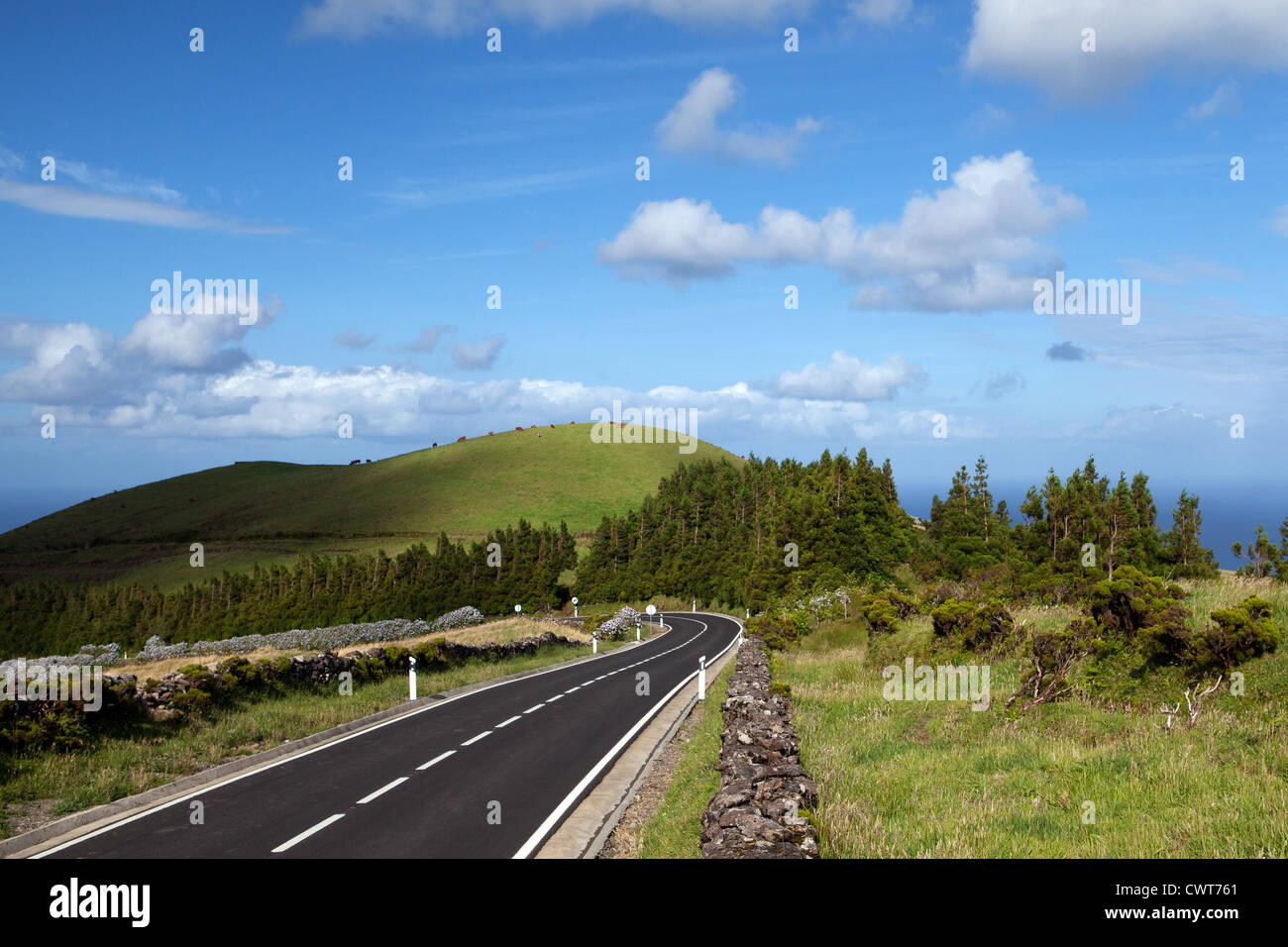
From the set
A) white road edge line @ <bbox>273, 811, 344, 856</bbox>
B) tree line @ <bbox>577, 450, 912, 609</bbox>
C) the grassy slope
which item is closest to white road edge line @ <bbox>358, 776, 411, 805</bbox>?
white road edge line @ <bbox>273, 811, 344, 856</bbox>

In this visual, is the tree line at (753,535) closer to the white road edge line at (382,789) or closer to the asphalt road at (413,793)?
the asphalt road at (413,793)

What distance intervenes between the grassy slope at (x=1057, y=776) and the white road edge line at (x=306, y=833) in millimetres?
6364

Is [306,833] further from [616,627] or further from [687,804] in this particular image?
[616,627]

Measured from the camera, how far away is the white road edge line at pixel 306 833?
9820 millimetres

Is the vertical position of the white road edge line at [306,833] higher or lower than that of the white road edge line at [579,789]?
higher

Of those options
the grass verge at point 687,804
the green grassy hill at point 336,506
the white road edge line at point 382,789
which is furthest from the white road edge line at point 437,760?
the green grassy hill at point 336,506

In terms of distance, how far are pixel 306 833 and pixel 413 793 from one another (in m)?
2.30

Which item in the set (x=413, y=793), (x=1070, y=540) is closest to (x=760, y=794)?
(x=413, y=793)

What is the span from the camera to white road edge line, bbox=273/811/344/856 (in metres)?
9.82

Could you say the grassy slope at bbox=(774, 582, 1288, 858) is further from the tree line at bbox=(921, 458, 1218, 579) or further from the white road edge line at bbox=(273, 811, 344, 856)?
the tree line at bbox=(921, 458, 1218, 579)

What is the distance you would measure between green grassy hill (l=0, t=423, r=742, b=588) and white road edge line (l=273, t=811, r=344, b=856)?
99.8 m

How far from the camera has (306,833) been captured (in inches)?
410
